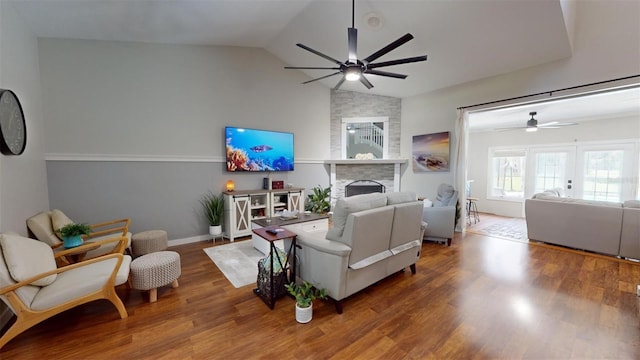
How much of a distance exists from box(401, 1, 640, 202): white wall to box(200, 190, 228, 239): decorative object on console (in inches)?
180

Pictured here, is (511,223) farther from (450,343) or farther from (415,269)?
(450,343)

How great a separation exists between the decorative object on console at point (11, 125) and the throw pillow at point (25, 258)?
0.99 m

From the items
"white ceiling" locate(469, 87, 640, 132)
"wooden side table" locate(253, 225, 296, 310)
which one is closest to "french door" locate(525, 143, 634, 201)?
"white ceiling" locate(469, 87, 640, 132)

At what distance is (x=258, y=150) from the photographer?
4.97m

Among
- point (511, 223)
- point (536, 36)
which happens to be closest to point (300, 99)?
point (536, 36)

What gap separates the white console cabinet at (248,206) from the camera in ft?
14.4

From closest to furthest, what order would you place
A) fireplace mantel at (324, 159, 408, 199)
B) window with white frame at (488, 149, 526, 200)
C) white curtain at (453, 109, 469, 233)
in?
1. white curtain at (453, 109, 469, 233)
2. fireplace mantel at (324, 159, 408, 199)
3. window with white frame at (488, 149, 526, 200)

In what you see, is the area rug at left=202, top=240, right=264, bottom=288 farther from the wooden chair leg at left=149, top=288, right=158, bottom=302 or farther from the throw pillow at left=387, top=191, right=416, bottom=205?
the throw pillow at left=387, top=191, right=416, bottom=205

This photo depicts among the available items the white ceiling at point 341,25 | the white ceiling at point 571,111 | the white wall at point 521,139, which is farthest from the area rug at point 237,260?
the white wall at point 521,139

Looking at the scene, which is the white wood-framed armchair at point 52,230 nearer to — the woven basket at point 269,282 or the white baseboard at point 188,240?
the white baseboard at point 188,240

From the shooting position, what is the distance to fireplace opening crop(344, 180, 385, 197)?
249 inches

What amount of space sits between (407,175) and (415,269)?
3.20 meters

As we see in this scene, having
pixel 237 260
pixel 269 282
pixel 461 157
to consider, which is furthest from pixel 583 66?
pixel 237 260

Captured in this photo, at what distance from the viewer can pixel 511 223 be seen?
6.03 meters
